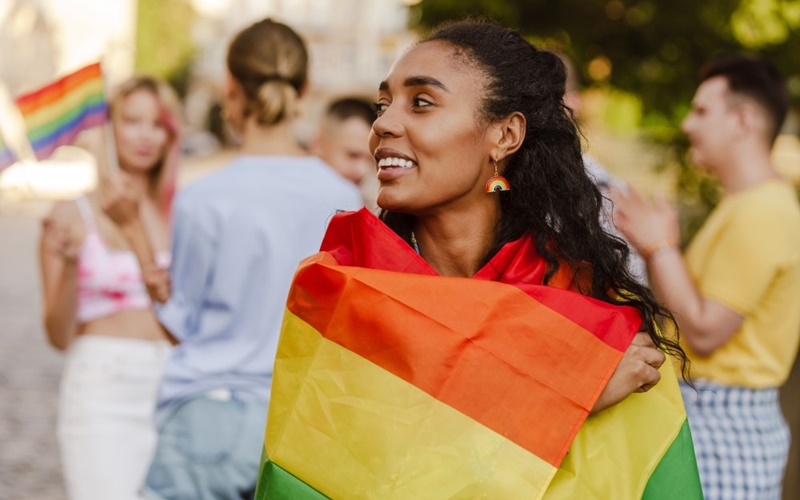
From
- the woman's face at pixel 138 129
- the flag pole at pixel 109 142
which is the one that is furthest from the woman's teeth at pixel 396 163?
the woman's face at pixel 138 129

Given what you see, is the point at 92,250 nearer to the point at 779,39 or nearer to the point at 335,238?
the point at 335,238

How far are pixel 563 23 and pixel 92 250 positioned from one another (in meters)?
5.42

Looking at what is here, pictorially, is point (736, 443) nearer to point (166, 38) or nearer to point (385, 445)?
point (385, 445)

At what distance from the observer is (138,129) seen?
15.3 feet

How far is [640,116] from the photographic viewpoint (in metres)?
9.30

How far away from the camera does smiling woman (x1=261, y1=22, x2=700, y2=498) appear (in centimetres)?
211

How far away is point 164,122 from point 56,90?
667 mm

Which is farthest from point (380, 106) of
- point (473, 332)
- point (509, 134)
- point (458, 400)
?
point (458, 400)

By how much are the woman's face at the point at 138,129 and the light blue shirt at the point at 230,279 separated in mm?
1430

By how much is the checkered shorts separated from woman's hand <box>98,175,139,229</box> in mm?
1927

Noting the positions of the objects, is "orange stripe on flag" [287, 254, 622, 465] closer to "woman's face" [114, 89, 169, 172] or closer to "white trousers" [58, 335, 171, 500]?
"white trousers" [58, 335, 171, 500]

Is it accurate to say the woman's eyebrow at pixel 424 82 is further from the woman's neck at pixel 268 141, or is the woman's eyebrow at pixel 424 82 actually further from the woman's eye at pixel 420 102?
the woman's neck at pixel 268 141

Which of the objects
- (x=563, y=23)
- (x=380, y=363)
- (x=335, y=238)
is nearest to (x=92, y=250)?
(x=335, y=238)

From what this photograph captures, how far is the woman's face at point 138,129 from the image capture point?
4.63 m
